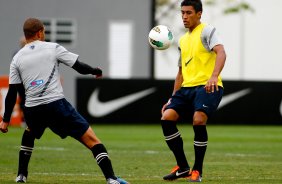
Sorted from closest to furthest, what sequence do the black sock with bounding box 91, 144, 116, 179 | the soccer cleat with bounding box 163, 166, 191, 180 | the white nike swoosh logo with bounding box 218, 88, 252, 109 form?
the black sock with bounding box 91, 144, 116, 179 < the soccer cleat with bounding box 163, 166, 191, 180 < the white nike swoosh logo with bounding box 218, 88, 252, 109

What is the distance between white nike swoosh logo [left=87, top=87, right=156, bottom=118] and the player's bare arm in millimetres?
14948

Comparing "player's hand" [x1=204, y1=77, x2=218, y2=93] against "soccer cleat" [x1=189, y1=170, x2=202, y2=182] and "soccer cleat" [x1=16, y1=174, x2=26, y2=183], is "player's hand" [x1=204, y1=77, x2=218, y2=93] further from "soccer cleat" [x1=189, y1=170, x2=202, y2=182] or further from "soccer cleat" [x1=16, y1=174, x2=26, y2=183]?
"soccer cleat" [x1=16, y1=174, x2=26, y2=183]

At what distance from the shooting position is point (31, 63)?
1066cm

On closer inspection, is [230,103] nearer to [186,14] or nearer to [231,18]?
[186,14]

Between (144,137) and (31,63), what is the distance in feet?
34.9

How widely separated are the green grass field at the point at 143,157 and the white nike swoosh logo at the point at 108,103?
2216 millimetres

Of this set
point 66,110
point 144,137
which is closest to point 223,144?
point 144,137

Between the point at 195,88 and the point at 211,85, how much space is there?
659mm

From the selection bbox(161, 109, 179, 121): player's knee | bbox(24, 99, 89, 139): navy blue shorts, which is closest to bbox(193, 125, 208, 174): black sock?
bbox(161, 109, 179, 121): player's knee

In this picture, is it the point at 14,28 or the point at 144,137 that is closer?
the point at 144,137

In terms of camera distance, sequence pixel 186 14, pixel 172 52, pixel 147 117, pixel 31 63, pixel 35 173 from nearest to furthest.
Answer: pixel 31 63 < pixel 186 14 < pixel 35 173 < pixel 147 117 < pixel 172 52

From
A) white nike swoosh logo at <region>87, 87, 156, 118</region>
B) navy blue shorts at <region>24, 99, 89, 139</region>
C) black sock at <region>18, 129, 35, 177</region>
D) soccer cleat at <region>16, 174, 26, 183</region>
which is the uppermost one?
navy blue shorts at <region>24, 99, 89, 139</region>

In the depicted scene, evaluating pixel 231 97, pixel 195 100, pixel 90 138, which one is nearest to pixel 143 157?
A: pixel 195 100

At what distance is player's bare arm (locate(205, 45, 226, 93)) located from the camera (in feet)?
36.3
